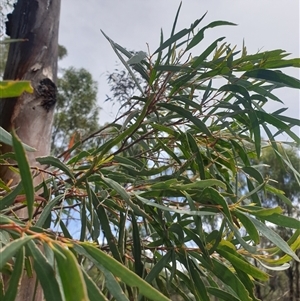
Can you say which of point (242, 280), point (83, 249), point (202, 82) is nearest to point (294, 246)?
point (242, 280)

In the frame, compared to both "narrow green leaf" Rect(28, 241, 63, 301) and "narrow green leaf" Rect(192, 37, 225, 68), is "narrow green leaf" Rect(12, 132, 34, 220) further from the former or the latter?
"narrow green leaf" Rect(192, 37, 225, 68)

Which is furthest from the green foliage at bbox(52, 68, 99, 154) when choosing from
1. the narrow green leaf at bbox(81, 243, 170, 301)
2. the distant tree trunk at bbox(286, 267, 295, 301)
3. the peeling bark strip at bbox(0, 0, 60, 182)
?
the narrow green leaf at bbox(81, 243, 170, 301)

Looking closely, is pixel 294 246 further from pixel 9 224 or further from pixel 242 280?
pixel 9 224

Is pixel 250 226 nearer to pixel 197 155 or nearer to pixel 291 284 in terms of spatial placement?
pixel 197 155

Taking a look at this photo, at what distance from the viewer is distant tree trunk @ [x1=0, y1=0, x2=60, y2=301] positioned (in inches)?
34.4

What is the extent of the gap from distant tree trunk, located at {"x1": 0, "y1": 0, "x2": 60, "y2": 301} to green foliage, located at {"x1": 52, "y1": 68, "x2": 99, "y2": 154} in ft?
19.6

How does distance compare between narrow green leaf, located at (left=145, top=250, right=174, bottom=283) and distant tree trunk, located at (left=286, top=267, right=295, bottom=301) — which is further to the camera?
distant tree trunk, located at (left=286, top=267, right=295, bottom=301)

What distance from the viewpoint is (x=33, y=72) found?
912mm

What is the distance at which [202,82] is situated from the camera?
78 cm

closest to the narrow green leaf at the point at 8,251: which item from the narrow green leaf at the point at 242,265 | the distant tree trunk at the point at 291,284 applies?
the narrow green leaf at the point at 242,265

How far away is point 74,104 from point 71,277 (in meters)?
7.10

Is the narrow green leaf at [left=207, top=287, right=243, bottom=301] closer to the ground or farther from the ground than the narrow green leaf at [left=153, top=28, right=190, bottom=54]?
closer to the ground

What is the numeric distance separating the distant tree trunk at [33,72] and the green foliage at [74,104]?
5989 millimetres

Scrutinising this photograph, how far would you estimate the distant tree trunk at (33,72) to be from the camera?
87 cm
